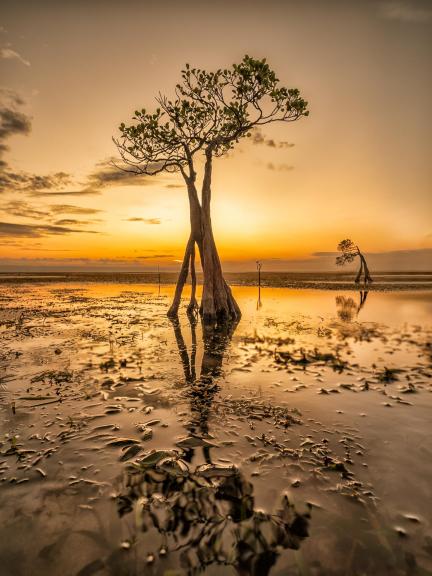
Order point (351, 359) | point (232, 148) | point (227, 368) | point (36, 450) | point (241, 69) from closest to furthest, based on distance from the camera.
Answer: point (36, 450) < point (227, 368) < point (351, 359) < point (241, 69) < point (232, 148)

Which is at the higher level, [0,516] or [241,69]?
[241,69]

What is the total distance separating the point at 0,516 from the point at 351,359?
1050 cm

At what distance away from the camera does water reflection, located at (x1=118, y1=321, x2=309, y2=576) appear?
3494 mm

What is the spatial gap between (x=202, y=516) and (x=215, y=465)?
110 cm

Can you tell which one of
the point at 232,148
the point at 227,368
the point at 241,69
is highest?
the point at 241,69

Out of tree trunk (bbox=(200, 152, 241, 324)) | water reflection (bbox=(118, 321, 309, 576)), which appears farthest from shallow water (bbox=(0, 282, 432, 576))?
tree trunk (bbox=(200, 152, 241, 324))

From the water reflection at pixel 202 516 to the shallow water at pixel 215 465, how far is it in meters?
0.02

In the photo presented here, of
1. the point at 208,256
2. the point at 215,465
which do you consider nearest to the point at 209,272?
the point at 208,256

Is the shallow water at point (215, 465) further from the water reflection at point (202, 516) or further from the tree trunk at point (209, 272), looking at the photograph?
the tree trunk at point (209, 272)

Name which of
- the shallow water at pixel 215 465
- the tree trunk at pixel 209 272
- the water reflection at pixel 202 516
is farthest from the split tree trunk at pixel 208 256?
the water reflection at pixel 202 516

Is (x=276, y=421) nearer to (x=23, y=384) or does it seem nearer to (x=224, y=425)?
(x=224, y=425)

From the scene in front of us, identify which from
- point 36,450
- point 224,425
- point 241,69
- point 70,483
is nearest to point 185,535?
point 70,483

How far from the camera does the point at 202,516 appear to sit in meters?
4.02

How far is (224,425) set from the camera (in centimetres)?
655
